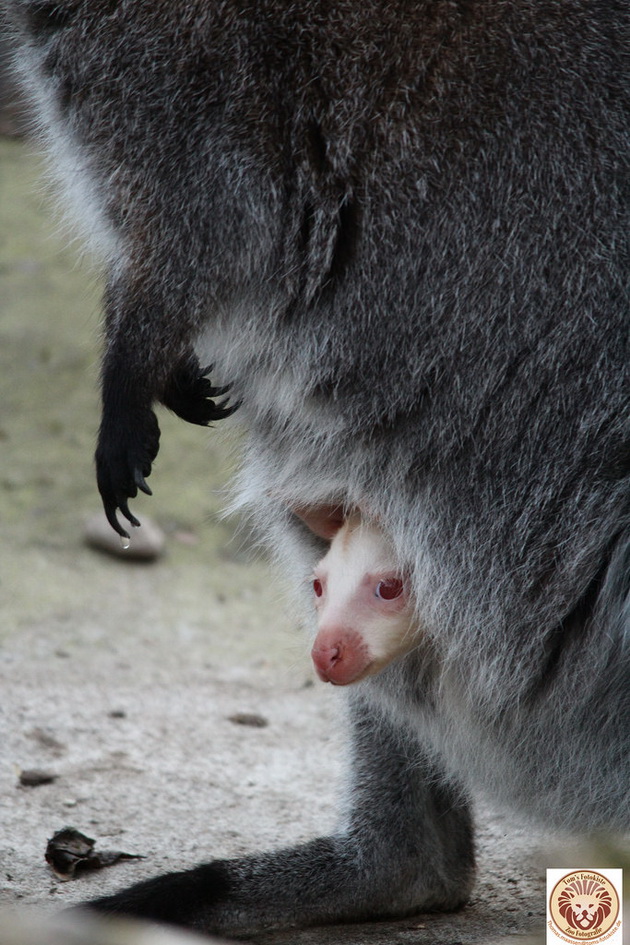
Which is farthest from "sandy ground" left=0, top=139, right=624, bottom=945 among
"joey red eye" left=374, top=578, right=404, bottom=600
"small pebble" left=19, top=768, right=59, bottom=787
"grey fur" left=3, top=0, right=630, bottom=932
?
"joey red eye" left=374, top=578, right=404, bottom=600

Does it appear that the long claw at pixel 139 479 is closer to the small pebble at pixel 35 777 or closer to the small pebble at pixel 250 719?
the small pebble at pixel 35 777

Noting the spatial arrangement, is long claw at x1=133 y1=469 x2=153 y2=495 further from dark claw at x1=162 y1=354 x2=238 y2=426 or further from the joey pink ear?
the joey pink ear

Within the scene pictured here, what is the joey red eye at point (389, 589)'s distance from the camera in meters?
2.23

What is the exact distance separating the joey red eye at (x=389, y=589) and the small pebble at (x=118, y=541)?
7.70 feet

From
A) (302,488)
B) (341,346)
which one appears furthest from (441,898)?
(341,346)

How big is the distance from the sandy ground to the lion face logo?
0.10m

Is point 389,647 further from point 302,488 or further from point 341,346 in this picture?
point 341,346

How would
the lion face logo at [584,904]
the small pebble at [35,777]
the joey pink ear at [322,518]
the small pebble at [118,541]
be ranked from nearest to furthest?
1. the lion face logo at [584,904]
2. the joey pink ear at [322,518]
3. the small pebble at [35,777]
4. the small pebble at [118,541]

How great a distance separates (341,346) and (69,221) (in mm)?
758

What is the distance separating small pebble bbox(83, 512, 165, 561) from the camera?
4.49 metres

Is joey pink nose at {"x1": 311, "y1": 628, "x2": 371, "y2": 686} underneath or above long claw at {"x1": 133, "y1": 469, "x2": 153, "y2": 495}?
underneath

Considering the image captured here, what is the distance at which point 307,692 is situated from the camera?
3.92 meters

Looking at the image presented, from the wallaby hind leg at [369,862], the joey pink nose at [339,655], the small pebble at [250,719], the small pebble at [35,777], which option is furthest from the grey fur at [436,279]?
the small pebble at [250,719]

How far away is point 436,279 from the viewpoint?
2141 millimetres
